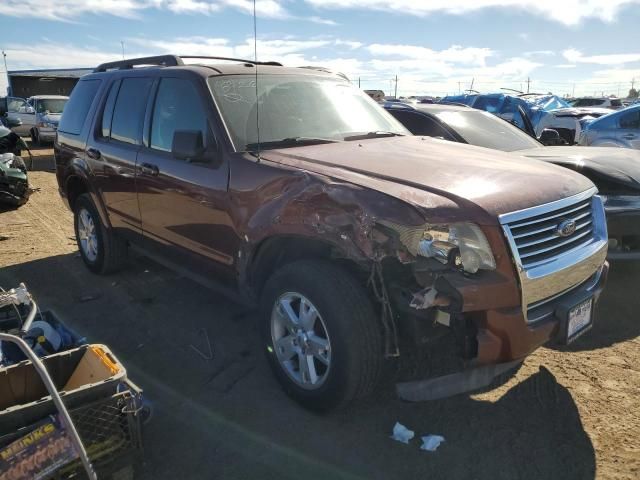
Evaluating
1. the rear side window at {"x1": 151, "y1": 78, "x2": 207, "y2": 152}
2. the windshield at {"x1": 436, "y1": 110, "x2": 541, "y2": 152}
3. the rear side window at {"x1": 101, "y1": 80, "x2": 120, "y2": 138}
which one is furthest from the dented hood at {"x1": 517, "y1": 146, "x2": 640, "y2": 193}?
the rear side window at {"x1": 101, "y1": 80, "x2": 120, "y2": 138}

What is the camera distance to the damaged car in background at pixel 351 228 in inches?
101

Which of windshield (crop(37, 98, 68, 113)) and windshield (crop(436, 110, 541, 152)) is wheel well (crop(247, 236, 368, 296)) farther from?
windshield (crop(37, 98, 68, 113))

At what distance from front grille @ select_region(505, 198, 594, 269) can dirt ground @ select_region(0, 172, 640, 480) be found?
995 millimetres

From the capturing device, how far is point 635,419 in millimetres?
3057

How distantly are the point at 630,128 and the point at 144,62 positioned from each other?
27.7 feet

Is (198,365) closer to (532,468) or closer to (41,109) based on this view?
(532,468)

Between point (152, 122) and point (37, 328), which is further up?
point (152, 122)

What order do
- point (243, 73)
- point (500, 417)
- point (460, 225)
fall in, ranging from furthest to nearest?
point (243, 73), point (500, 417), point (460, 225)

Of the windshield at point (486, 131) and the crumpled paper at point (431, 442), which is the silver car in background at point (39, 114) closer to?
the windshield at point (486, 131)

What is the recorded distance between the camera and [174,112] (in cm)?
402

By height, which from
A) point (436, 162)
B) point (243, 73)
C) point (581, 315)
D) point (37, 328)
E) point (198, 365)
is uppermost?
point (243, 73)

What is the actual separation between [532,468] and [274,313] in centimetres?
162

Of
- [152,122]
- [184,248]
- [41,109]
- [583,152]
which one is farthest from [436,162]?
[41,109]

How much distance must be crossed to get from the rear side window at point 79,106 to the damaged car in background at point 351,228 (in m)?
1.05
